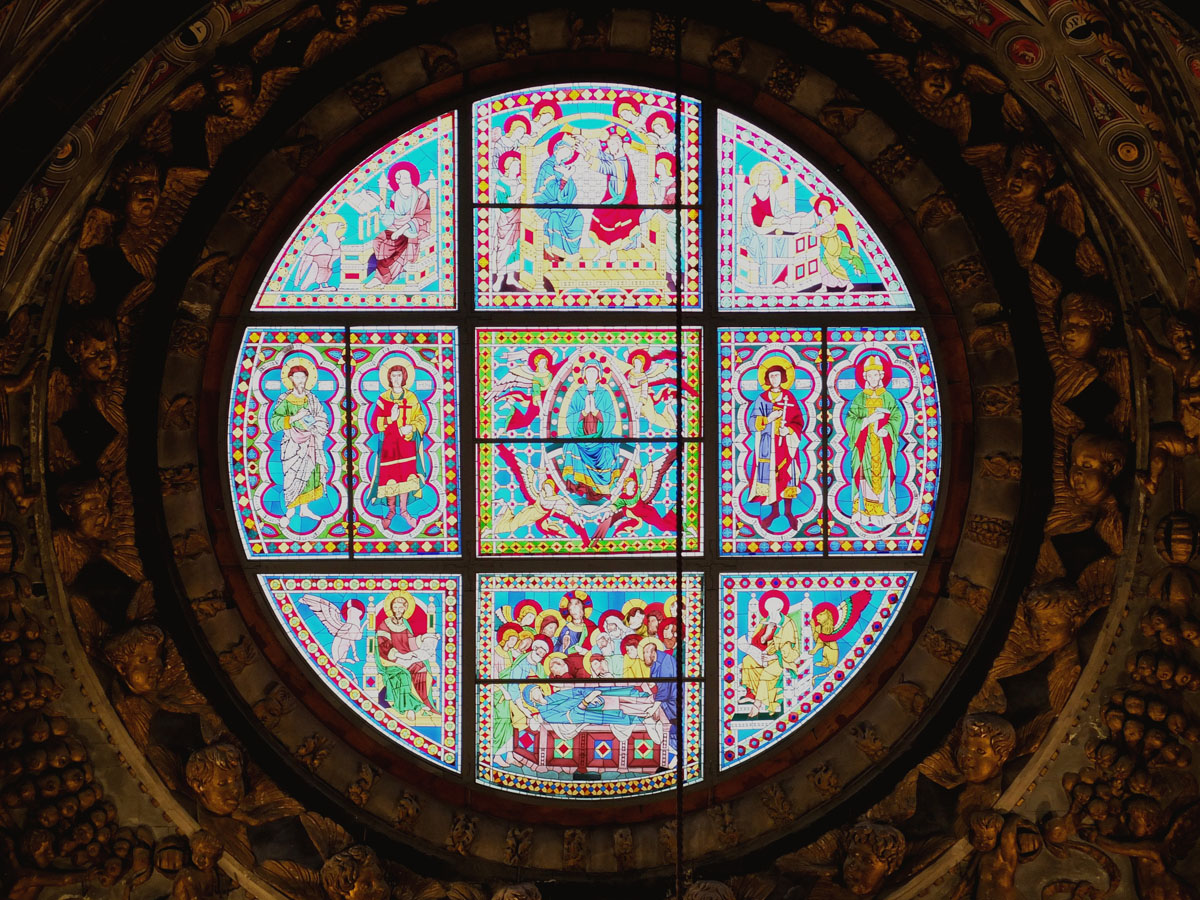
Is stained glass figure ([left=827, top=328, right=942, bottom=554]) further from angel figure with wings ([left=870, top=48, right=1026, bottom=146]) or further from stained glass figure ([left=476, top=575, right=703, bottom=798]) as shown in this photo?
angel figure with wings ([left=870, top=48, right=1026, bottom=146])

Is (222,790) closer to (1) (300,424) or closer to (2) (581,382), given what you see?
(1) (300,424)

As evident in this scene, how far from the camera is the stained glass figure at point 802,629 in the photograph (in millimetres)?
9461

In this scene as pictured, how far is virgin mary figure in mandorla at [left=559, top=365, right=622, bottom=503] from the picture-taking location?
9.40m

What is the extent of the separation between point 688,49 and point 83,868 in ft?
16.3

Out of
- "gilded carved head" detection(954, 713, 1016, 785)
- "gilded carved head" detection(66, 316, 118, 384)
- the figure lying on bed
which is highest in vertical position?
"gilded carved head" detection(66, 316, 118, 384)

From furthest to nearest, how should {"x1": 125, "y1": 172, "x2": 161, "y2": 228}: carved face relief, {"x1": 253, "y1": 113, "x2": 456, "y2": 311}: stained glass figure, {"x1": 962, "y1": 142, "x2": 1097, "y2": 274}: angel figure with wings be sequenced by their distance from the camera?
{"x1": 253, "y1": 113, "x2": 456, "y2": 311}: stained glass figure < {"x1": 962, "y1": 142, "x2": 1097, "y2": 274}: angel figure with wings < {"x1": 125, "y1": 172, "x2": 161, "y2": 228}: carved face relief

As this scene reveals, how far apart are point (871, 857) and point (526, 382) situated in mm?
2901

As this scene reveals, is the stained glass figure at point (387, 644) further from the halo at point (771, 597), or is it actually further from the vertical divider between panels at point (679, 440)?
the halo at point (771, 597)

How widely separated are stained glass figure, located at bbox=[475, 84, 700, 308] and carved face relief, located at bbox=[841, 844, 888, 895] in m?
2.84

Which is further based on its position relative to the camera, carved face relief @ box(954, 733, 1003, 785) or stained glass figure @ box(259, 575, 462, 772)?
stained glass figure @ box(259, 575, 462, 772)

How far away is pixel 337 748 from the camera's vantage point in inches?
371

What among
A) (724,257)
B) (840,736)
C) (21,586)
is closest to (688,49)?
(724,257)

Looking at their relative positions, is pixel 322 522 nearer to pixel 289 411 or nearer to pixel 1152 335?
pixel 289 411

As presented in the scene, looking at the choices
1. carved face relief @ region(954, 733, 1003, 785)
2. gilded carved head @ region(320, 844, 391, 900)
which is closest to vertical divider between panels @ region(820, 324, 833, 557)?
carved face relief @ region(954, 733, 1003, 785)
